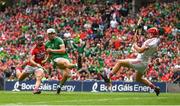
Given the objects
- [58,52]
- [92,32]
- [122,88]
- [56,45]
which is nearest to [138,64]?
[58,52]

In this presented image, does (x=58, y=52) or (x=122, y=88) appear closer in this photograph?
(x=58, y=52)

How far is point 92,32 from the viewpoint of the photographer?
128 feet

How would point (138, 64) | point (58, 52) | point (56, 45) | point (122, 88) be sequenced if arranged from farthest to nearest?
point (122, 88), point (56, 45), point (58, 52), point (138, 64)

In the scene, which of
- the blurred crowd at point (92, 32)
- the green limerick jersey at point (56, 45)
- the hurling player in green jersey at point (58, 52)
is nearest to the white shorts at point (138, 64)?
the hurling player in green jersey at point (58, 52)

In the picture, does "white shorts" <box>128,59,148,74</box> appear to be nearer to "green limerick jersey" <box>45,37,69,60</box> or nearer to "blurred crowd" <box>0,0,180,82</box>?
"green limerick jersey" <box>45,37,69,60</box>

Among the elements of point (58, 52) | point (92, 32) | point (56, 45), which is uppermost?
point (92, 32)

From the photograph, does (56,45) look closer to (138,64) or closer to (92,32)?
(138,64)

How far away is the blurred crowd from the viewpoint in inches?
1328

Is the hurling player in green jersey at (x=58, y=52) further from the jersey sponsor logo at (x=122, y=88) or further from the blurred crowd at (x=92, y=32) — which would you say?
the blurred crowd at (x=92, y=32)

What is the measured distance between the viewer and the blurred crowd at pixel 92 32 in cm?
3372

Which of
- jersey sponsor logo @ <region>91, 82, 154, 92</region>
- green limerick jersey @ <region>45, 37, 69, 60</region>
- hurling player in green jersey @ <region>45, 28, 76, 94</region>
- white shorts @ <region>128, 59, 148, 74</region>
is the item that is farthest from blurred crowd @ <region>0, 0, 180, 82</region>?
white shorts @ <region>128, 59, 148, 74</region>

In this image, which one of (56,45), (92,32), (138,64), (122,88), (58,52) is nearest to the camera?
(138,64)

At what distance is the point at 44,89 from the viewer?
30766 mm

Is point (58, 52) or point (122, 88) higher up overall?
point (58, 52)
